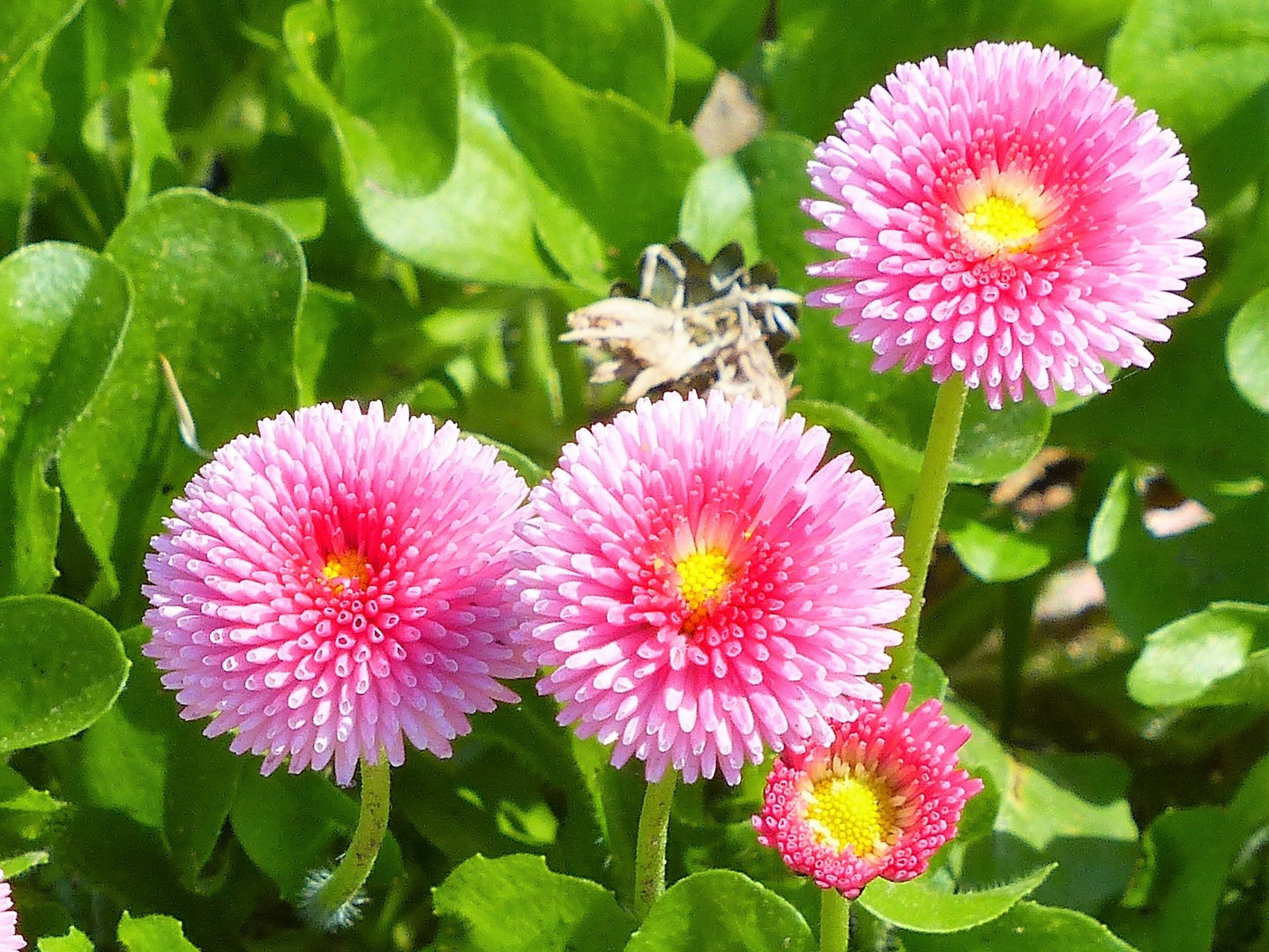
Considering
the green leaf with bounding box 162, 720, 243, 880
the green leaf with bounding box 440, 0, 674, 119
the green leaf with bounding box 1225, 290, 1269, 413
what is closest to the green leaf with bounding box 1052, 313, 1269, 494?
the green leaf with bounding box 1225, 290, 1269, 413

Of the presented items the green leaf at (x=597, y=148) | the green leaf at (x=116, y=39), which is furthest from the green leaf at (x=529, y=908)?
the green leaf at (x=116, y=39)

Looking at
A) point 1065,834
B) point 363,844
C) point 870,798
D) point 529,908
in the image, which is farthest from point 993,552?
point 363,844

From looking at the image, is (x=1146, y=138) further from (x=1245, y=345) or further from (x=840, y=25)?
(x=840, y=25)

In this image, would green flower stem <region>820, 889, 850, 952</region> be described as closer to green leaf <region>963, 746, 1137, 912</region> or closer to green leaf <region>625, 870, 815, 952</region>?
green leaf <region>625, 870, 815, 952</region>

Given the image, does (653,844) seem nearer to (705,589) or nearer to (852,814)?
(852,814)

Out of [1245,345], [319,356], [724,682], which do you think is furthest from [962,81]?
[319,356]
